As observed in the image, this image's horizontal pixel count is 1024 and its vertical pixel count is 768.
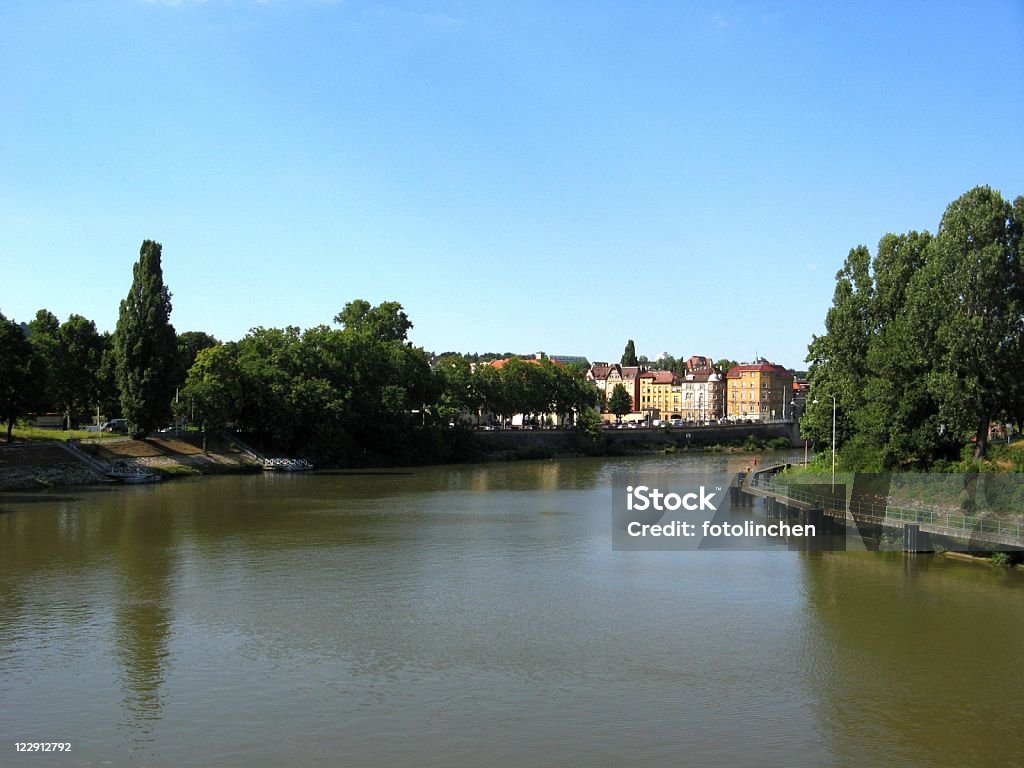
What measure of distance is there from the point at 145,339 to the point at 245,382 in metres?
10.6

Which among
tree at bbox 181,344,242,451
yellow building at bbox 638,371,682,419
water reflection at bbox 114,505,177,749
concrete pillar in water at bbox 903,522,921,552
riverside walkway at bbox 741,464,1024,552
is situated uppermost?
yellow building at bbox 638,371,682,419

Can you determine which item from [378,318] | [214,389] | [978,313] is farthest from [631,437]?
[978,313]

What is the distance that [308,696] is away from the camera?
17484 mm

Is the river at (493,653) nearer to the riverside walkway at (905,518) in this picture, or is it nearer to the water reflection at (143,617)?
the water reflection at (143,617)

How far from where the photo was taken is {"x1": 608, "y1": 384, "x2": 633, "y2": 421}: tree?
14625 cm

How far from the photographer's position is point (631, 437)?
331 ft

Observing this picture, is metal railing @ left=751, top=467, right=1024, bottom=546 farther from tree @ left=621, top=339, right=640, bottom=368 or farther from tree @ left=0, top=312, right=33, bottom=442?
tree @ left=621, top=339, right=640, bottom=368

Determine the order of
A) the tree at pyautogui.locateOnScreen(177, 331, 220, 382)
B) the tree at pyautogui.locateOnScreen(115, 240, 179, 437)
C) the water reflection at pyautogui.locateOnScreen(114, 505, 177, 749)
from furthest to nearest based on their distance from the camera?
the tree at pyautogui.locateOnScreen(177, 331, 220, 382) < the tree at pyautogui.locateOnScreen(115, 240, 179, 437) < the water reflection at pyautogui.locateOnScreen(114, 505, 177, 749)

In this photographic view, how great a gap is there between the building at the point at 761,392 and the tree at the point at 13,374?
109 m

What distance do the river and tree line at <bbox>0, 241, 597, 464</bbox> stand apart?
80.6 ft

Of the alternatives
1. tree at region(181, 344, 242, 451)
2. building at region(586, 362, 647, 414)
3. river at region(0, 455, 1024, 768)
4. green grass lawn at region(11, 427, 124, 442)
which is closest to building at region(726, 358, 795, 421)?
building at region(586, 362, 647, 414)

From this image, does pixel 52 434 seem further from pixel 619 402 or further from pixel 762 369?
pixel 762 369

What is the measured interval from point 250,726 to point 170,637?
20.7 feet

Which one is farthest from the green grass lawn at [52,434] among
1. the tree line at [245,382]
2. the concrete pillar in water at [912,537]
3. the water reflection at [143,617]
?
the concrete pillar in water at [912,537]
